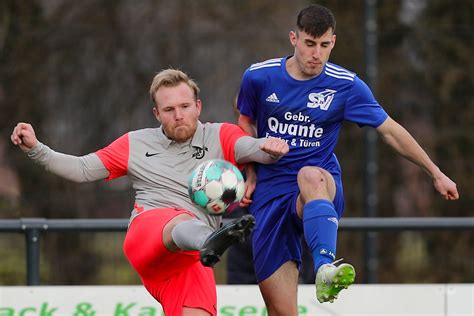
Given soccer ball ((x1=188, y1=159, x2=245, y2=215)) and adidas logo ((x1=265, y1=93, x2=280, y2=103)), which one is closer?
soccer ball ((x1=188, y1=159, x2=245, y2=215))

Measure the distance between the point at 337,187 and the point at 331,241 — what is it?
0.42 meters

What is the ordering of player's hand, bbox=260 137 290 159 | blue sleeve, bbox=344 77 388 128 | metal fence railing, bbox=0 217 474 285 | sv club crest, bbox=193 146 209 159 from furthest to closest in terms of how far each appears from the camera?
metal fence railing, bbox=0 217 474 285, blue sleeve, bbox=344 77 388 128, sv club crest, bbox=193 146 209 159, player's hand, bbox=260 137 290 159

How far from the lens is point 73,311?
7.62 m

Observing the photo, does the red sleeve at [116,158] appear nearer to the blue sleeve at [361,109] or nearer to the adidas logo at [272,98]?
the adidas logo at [272,98]

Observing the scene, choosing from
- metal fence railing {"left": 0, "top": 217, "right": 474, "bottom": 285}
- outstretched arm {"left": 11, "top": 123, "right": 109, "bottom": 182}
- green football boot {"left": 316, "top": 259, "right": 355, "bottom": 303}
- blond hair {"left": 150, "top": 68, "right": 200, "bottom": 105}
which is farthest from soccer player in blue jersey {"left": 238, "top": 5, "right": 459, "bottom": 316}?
metal fence railing {"left": 0, "top": 217, "right": 474, "bottom": 285}

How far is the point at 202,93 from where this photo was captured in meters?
10.6

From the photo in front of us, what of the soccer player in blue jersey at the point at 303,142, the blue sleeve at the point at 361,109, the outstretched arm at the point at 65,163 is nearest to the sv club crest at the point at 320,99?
the soccer player in blue jersey at the point at 303,142

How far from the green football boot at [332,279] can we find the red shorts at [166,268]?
24.5 inches

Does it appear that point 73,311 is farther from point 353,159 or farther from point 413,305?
point 353,159

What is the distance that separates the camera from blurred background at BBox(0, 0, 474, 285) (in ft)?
34.0

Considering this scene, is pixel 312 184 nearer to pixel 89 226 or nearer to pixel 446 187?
pixel 446 187

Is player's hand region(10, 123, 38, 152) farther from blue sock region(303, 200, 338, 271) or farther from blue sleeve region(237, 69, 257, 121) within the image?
blue sock region(303, 200, 338, 271)

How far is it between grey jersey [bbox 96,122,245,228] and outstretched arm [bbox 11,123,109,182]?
47 millimetres

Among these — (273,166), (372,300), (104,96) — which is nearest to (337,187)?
(273,166)
